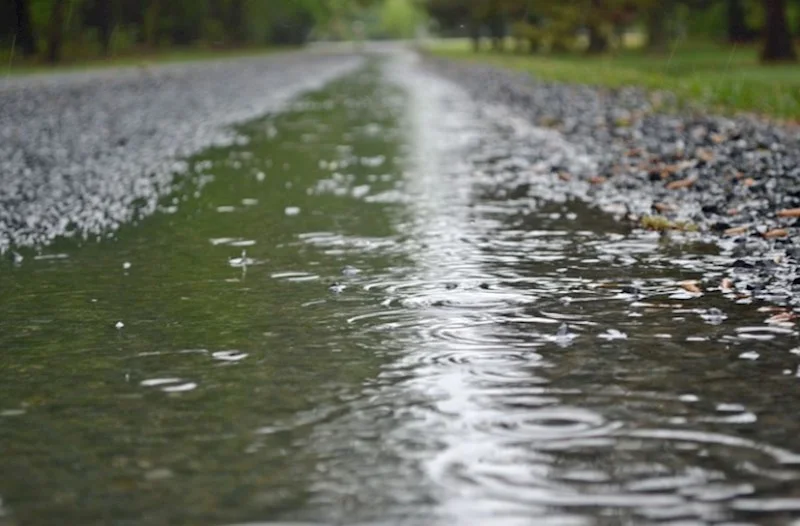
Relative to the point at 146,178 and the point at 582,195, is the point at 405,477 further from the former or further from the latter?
the point at 146,178

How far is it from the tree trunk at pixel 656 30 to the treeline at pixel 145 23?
2984cm

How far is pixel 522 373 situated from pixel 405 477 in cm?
168

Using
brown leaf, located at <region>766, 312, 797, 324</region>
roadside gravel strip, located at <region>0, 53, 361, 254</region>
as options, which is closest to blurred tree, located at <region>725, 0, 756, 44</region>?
roadside gravel strip, located at <region>0, 53, 361, 254</region>

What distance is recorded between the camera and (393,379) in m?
6.69

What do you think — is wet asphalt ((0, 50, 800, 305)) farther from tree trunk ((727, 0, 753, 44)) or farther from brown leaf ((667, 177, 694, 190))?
tree trunk ((727, 0, 753, 44))

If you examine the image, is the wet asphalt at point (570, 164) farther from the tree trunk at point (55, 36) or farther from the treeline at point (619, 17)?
the treeline at point (619, 17)

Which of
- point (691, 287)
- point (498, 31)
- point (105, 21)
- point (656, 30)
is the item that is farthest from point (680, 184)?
point (498, 31)

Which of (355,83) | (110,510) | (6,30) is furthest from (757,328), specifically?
(6,30)

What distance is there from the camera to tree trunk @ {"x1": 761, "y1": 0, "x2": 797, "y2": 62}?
152 ft

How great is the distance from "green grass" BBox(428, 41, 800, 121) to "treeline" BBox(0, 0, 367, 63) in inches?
867

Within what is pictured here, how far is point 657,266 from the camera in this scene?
9.88m

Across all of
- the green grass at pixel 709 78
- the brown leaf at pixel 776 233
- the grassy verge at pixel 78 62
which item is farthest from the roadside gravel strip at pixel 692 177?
the grassy verge at pixel 78 62

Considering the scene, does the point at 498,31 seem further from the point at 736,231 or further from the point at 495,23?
the point at 736,231

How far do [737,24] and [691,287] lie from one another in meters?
65.4
